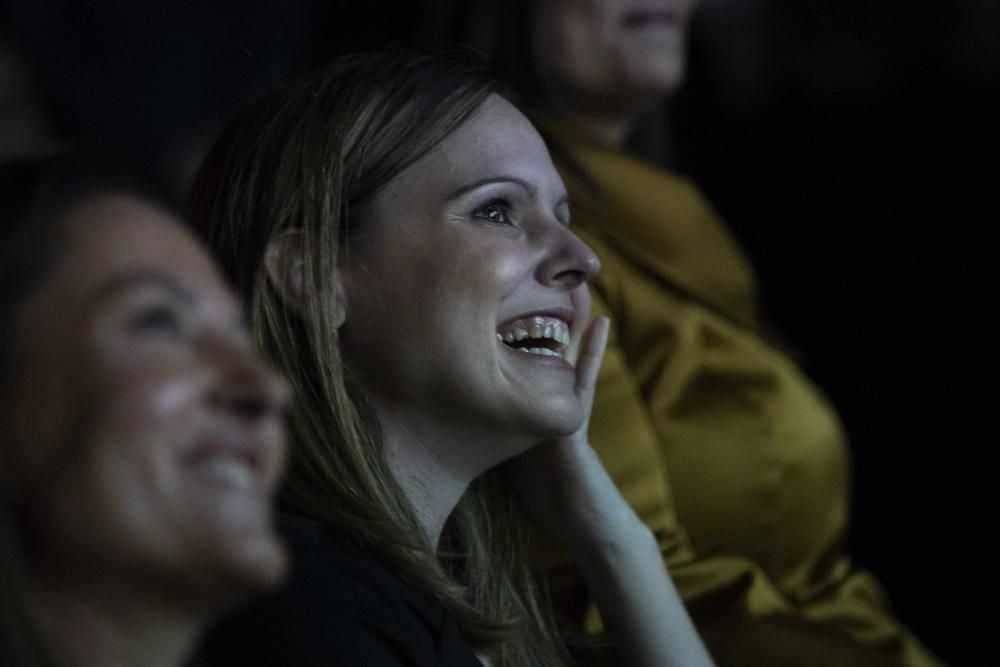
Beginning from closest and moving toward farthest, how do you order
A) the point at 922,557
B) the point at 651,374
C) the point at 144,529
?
the point at 144,529, the point at 651,374, the point at 922,557

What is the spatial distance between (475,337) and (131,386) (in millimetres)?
430

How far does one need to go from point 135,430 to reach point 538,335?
497 mm

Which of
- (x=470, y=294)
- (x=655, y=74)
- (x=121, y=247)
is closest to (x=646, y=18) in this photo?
(x=655, y=74)

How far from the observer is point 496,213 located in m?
0.99

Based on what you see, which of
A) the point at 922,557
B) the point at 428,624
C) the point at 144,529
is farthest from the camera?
the point at 922,557

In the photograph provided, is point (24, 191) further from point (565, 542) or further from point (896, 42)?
point (896, 42)

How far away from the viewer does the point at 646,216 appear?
143 centimetres

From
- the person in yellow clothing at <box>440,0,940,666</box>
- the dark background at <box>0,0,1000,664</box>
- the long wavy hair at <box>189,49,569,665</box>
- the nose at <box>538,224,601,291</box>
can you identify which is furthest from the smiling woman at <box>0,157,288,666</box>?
the dark background at <box>0,0,1000,664</box>

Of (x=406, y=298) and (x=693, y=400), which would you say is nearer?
(x=406, y=298)

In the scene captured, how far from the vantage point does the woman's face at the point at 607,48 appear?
4.82 feet

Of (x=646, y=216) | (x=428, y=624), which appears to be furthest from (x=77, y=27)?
(x=428, y=624)

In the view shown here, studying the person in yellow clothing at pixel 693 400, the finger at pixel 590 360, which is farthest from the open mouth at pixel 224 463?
the person in yellow clothing at pixel 693 400

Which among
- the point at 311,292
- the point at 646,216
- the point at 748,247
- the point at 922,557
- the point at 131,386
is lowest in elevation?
the point at 922,557

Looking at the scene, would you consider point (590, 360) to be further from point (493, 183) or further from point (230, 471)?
point (230, 471)
